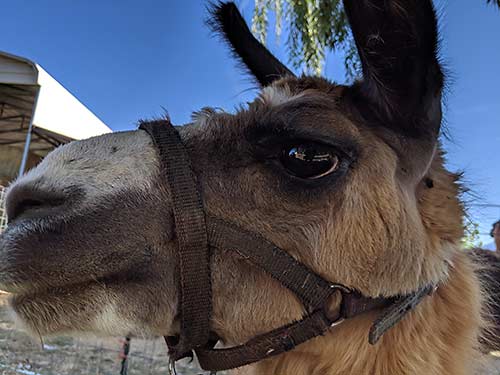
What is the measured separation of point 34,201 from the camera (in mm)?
1453

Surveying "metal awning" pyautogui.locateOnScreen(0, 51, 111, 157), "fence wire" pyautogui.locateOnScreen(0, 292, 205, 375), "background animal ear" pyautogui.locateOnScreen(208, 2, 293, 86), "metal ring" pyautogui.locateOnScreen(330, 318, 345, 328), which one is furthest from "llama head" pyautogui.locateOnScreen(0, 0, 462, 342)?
"metal awning" pyautogui.locateOnScreen(0, 51, 111, 157)

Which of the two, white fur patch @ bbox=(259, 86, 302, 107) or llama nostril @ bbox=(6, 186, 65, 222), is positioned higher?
white fur patch @ bbox=(259, 86, 302, 107)

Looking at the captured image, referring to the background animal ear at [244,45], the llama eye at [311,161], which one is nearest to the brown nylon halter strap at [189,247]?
the llama eye at [311,161]

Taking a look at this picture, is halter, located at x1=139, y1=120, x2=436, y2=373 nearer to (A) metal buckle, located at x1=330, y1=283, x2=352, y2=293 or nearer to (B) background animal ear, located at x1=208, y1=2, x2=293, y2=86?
(A) metal buckle, located at x1=330, y1=283, x2=352, y2=293

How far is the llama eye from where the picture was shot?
1595 millimetres

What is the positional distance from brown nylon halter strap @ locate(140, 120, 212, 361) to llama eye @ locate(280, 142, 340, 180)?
354 mm

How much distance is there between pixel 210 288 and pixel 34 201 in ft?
2.11

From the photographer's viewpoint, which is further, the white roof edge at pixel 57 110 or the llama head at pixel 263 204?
the white roof edge at pixel 57 110

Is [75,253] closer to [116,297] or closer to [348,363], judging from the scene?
[116,297]

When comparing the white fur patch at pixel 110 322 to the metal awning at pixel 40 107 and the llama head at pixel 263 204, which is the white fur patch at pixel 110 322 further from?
the metal awning at pixel 40 107

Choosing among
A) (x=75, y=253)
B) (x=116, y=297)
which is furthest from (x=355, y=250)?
(x=75, y=253)

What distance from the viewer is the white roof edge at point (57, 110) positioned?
12.5 meters

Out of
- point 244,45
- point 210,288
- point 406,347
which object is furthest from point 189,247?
point 244,45

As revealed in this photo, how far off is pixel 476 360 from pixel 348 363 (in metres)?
0.67
